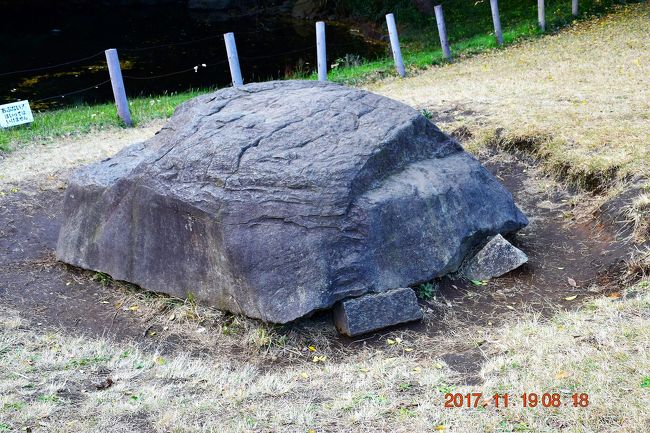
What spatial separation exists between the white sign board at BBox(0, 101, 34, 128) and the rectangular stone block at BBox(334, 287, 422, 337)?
25.1 ft

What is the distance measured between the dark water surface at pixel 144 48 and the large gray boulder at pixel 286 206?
9434mm

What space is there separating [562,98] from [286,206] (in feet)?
19.7

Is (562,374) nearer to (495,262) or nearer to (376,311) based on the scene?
(376,311)

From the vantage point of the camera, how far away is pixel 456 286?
6.61 metres

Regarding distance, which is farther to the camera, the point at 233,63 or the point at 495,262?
the point at 233,63

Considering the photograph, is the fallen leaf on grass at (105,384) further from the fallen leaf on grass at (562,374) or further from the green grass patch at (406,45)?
the green grass patch at (406,45)

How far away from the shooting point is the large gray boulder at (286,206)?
19.7 ft

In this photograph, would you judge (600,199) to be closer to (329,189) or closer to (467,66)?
(329,189)

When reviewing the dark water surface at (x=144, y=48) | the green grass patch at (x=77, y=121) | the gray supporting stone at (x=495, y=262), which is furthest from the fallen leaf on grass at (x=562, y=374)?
the dark water surface at (x=144, y=48)

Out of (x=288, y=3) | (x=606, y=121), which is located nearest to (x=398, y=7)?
(x=288, y=3)

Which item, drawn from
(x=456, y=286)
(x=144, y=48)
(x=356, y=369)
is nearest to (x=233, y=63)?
(x=456, y=286)

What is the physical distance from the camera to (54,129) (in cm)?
1184

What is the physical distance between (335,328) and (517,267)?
1752mm

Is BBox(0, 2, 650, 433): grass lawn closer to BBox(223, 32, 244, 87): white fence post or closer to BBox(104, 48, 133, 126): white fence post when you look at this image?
BBox(104, 48, 133, 126): white fence post
